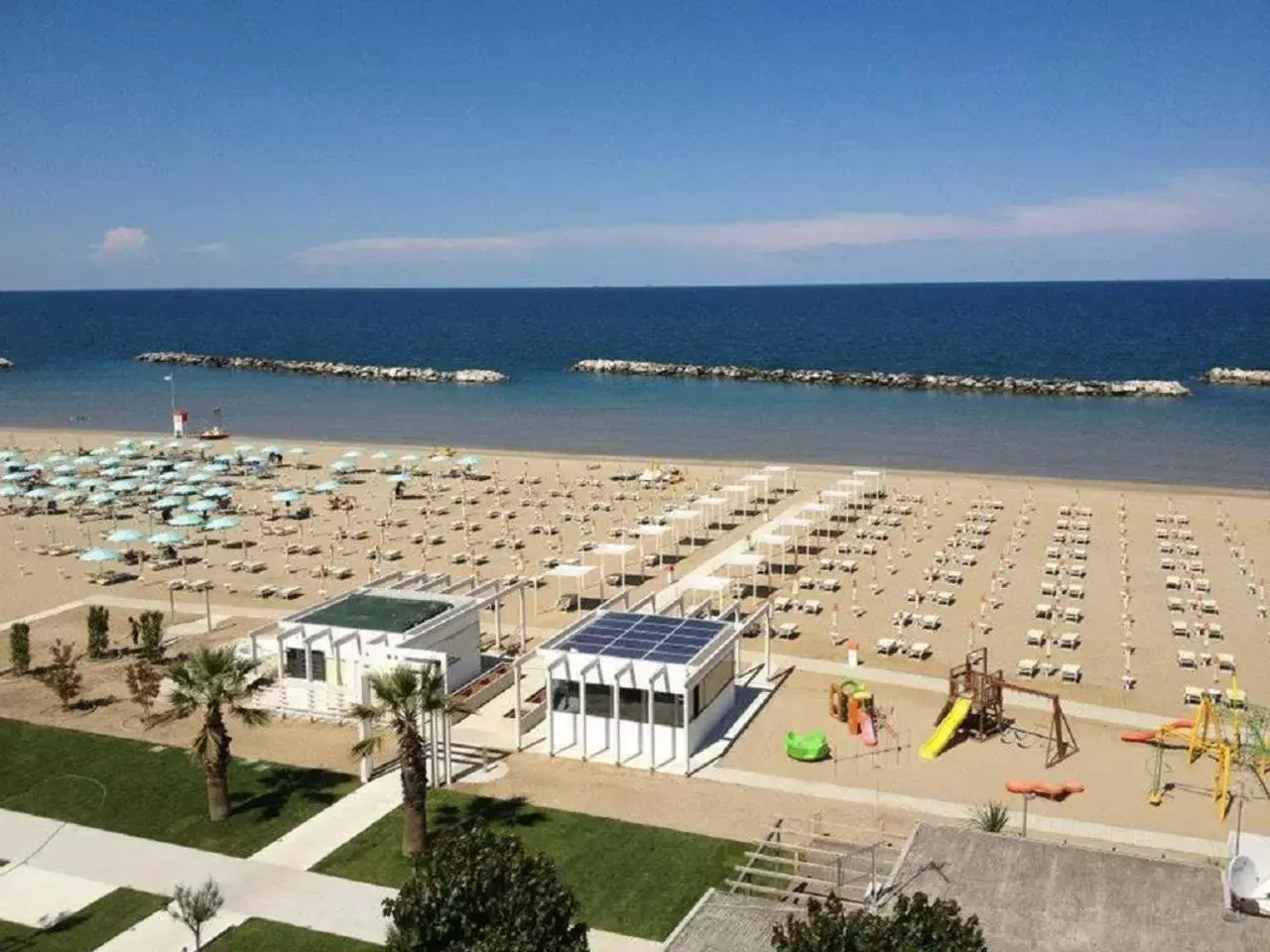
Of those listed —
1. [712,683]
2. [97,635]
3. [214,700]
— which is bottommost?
[97,635]

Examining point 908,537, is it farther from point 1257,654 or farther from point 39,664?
point 39,664

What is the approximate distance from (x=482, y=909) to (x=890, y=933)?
419cm

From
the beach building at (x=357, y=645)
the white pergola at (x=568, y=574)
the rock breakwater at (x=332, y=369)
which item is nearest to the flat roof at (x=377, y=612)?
the beach building at (x=357, y=645)

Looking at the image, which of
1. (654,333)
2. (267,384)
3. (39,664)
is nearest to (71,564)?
(39,664)

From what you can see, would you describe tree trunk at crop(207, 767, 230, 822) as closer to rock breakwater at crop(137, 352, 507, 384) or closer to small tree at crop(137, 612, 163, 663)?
small tree at crop(137, 612, 163, 663)

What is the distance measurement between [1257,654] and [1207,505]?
62.0 ft

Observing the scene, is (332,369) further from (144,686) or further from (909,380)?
(144,686)

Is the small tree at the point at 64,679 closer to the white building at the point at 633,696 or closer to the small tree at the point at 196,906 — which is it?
the white building at the point at 633,696

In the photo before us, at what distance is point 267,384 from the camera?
346 ft

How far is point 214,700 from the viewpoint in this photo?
18.8 meters

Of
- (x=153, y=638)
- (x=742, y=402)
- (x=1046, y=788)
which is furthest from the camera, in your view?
(x=742, y=402)

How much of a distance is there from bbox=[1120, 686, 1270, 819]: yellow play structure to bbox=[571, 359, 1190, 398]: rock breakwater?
72.8m

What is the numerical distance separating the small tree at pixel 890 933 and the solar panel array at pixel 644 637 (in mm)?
10937

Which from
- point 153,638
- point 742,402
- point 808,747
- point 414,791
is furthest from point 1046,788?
point 742,402
